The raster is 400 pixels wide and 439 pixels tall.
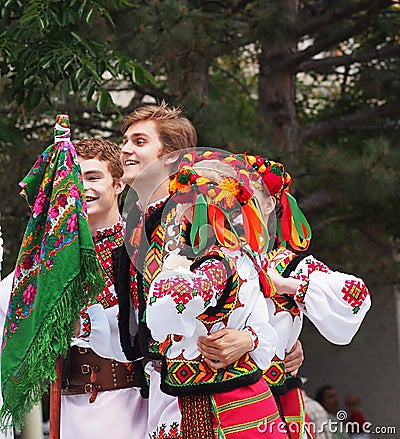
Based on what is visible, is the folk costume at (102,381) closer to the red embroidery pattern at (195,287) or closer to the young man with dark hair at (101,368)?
the young man with dark hair at (101,368)

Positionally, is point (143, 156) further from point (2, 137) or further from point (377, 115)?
point (377, 115)

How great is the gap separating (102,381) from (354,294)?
1011 millimetres

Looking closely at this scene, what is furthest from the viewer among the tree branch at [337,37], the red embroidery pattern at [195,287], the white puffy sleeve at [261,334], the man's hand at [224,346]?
the tree branch at [337,37]

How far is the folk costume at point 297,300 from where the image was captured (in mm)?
3244

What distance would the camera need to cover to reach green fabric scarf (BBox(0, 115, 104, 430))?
3350 mm

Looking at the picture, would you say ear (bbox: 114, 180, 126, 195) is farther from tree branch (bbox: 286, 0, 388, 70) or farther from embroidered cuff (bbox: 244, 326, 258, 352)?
tree branch (bbox: 286, 0, 388, 70)

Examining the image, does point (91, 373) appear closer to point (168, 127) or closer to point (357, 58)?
point (168, 127)

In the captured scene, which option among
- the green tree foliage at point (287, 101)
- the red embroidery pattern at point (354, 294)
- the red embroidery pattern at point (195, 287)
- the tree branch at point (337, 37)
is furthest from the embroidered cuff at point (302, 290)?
the tree branch at point (337, 37)

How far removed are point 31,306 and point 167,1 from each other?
3394 mm

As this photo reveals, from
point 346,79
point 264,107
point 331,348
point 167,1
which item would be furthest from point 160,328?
point 331,348

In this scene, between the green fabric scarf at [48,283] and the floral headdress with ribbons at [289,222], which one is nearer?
the green fabric scarf at [48,283]

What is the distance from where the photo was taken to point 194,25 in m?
6.48

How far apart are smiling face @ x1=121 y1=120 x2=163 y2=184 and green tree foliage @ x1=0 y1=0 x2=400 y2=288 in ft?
4.95

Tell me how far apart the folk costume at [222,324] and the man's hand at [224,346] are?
0.09 feet
